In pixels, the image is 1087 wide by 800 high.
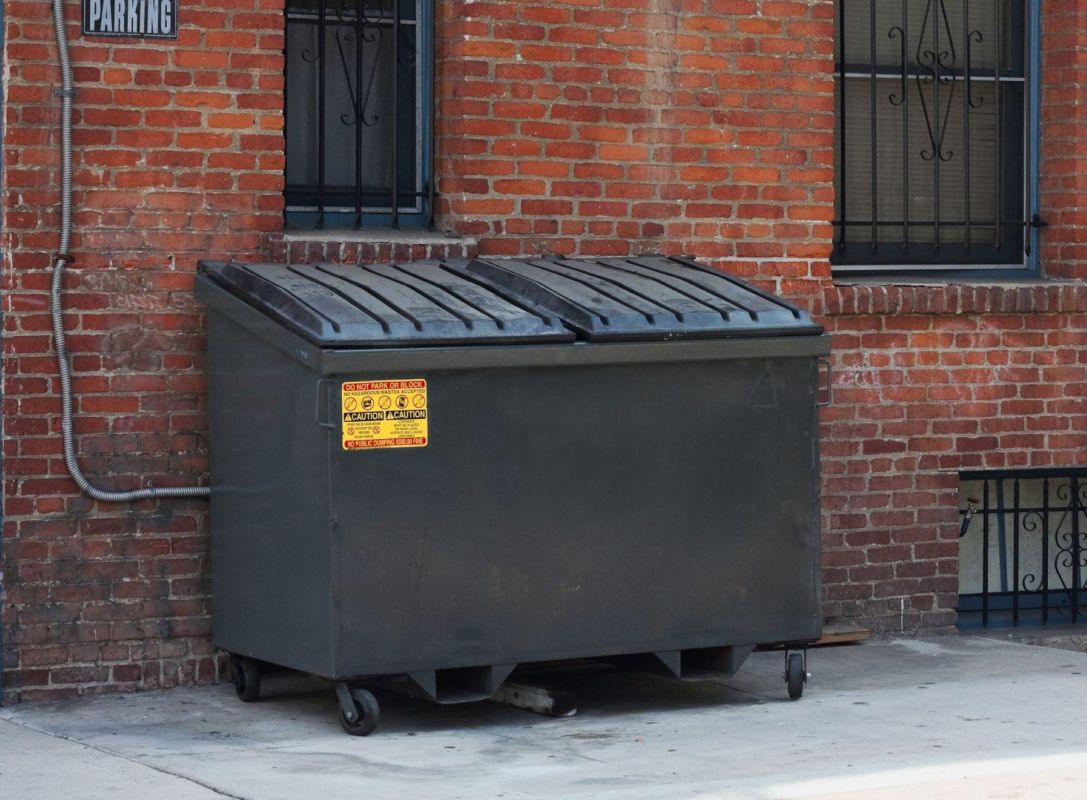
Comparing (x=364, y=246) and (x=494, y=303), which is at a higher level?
(x=364, y=246)

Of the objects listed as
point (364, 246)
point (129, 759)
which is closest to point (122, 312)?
point (364, 246)

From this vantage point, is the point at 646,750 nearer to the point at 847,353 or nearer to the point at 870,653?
the point at 870,653

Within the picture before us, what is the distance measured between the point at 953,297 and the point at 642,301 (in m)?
2.16

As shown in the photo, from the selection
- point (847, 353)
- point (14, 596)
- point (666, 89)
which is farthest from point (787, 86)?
point (14, 596)

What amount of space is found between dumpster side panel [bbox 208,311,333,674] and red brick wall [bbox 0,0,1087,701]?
277 millimetres

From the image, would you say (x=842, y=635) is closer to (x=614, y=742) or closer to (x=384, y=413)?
(x=614, y=742)

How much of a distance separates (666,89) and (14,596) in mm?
3205

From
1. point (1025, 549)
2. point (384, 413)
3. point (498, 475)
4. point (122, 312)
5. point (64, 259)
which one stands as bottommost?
point (1025, 549)

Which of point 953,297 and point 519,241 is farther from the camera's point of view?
point 953,297

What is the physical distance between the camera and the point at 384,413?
612cm

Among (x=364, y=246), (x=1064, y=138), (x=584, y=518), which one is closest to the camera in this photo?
(x=584, y=518)

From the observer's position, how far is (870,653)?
7949 millimetres

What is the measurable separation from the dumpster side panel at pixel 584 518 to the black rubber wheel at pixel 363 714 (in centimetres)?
15

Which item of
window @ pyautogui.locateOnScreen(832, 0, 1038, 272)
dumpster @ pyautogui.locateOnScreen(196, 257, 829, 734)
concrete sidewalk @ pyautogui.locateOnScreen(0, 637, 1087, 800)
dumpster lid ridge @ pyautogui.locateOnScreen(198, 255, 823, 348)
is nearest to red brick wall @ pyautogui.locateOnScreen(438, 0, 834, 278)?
window @ pyautogui.locateOnScreen(832, 0, 1038, 272)
